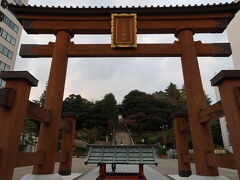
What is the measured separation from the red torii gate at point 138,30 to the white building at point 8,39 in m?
23.5

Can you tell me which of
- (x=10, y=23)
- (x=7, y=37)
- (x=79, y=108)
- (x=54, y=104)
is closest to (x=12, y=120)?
(x=54, y=104)

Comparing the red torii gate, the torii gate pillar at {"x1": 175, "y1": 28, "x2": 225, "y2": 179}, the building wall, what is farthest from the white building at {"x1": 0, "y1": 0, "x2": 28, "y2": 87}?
the building wall

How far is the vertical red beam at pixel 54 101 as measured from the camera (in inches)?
226

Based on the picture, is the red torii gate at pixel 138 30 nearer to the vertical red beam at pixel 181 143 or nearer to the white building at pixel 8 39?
the vertical red beam at pixel 181 143

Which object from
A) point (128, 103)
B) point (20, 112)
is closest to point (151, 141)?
point (128, 103)

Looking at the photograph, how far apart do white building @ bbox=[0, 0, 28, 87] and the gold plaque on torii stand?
25200mm

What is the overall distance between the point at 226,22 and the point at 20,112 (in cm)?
752

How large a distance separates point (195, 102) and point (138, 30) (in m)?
3.54

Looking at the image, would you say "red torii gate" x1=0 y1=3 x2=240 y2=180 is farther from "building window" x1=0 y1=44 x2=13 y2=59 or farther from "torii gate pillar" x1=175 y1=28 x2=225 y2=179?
"building window" x1=0 y1=44 x2=13 y2=59

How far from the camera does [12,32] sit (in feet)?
98.3

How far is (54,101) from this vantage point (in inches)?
247

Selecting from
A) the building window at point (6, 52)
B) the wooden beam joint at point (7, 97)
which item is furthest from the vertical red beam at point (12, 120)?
the building window at point (6, 52)

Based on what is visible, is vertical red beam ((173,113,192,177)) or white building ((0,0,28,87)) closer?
vertical red beam ((173,113,192,177))

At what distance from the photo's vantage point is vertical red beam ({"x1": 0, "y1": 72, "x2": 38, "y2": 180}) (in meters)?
3.61
